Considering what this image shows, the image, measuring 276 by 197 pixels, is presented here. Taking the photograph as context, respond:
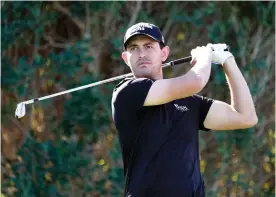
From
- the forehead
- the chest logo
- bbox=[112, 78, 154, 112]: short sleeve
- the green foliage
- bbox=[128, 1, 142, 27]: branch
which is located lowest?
the green foliage

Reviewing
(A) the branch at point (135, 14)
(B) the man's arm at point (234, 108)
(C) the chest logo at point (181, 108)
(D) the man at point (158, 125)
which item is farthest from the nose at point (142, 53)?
(A) the branch at point (135, 14)

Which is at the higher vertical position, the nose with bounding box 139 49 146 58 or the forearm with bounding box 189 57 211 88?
the nose with bounding box 139 49 146 58

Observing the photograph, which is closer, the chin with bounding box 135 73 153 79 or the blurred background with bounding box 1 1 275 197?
the chin with bounding box 135 73 153 79

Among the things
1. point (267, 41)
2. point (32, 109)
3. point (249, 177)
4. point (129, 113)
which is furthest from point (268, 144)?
point (129, 113)

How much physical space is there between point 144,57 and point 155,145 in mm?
464

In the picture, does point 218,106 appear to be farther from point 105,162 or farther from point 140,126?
point 105,162

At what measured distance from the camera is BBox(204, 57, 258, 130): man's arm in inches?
136

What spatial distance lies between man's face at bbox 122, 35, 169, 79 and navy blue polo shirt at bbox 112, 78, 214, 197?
132 millimetres

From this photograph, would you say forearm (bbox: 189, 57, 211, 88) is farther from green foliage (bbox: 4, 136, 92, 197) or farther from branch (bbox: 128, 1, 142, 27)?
branch (bbox: 128, 1, 142, 27)

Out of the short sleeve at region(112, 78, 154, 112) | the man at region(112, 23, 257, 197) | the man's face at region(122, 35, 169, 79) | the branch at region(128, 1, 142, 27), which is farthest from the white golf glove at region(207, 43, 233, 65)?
the branch at region(128, 1, 142, 27)

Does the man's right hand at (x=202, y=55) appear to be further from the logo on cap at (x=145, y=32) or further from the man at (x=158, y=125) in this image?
the logo on cap at (x=145, y=32)

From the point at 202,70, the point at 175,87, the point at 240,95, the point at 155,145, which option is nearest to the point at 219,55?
the point at 240,95

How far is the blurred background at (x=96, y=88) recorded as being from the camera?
5512 mm

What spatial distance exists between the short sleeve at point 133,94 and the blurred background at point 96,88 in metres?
2.30
